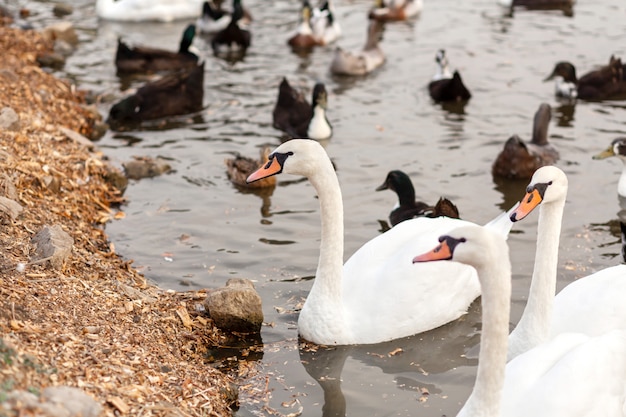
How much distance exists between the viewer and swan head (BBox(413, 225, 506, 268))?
5.62 meters

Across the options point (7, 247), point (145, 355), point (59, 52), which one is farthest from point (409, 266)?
point (59, 52)

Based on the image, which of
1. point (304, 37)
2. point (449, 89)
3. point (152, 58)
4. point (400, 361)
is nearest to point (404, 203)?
point (400, 361)

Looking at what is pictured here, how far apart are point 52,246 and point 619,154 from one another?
6.68 m

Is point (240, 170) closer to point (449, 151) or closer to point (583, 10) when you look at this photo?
point (449, 151)

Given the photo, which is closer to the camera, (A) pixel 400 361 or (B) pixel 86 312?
(B) pixel 86 312

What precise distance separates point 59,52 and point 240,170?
700cm

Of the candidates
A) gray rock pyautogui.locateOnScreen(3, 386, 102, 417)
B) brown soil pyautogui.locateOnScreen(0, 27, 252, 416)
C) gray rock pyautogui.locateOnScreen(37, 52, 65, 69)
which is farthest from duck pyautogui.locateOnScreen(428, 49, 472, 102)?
→ gray rock pyautogui.locateOnScreen(3, 386, 102, 417)

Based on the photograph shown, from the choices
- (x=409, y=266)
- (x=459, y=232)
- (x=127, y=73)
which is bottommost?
(x=127, y=73)

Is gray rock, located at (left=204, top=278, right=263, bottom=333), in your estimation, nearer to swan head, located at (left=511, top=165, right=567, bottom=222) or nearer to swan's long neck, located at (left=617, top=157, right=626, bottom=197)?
swan head, located at (left=511, top=165, right=567, bottom=222)

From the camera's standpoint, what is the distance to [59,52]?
57.2 feet

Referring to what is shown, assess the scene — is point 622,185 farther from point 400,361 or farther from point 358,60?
point 358,60

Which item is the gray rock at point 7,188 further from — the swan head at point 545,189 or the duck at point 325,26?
the duck at point 325,26

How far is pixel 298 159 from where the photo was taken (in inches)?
312

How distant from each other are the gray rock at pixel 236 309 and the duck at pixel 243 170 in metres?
3.67
